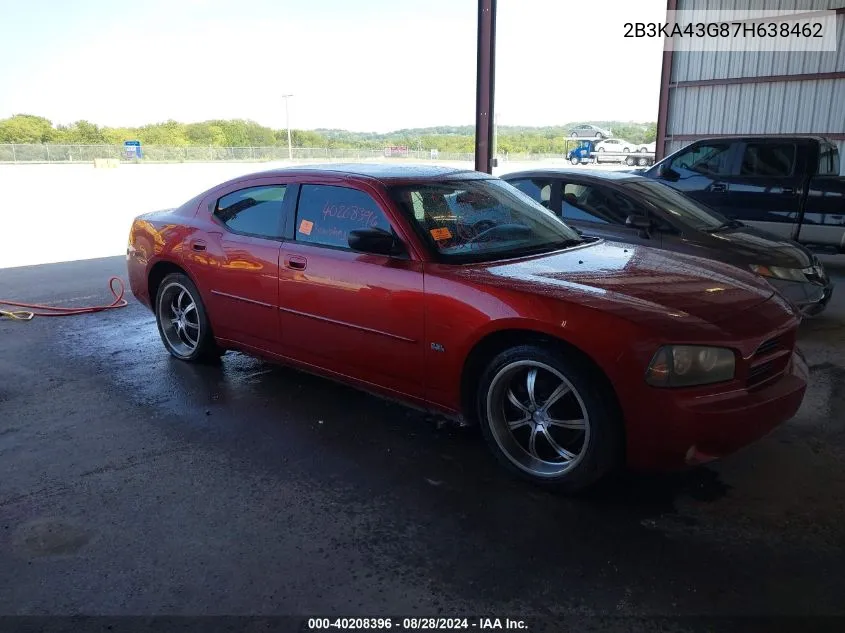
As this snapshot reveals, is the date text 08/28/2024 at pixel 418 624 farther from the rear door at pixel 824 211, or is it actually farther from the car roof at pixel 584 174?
the rear door at pixel 824 211

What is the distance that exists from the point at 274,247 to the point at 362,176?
73 cm

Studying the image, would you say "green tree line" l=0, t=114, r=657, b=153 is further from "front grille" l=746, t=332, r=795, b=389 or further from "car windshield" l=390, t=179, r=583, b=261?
"front grille" l=746, t=332, r=795, b=389

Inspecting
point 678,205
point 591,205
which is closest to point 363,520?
point 591,205

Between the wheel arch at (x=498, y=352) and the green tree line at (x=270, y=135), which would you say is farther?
the green tree line at (x=270, y=135)

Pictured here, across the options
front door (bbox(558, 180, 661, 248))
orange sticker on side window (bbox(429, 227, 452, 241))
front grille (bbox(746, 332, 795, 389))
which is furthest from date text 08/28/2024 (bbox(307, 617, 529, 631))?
front door (bbox(558, 180, 661, 248))

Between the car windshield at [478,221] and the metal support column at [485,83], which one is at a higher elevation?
the metal support column at [485,83]

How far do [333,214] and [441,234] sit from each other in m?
0.73

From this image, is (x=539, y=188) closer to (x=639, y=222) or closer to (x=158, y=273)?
(x=639, y=222)

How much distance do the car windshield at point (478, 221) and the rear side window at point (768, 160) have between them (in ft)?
19.5

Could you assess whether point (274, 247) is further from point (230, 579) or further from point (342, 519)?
point (230, 579)

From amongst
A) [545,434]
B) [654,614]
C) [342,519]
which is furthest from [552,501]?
[342,519]

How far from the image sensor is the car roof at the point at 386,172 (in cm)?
379

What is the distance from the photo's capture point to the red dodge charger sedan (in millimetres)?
2662

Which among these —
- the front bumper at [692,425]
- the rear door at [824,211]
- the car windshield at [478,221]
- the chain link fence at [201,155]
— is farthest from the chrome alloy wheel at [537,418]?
the chain link fence at [201,155]
